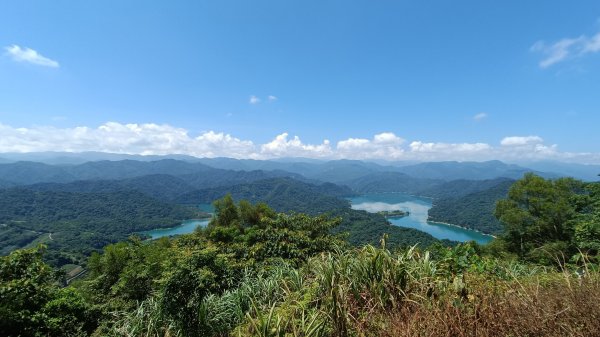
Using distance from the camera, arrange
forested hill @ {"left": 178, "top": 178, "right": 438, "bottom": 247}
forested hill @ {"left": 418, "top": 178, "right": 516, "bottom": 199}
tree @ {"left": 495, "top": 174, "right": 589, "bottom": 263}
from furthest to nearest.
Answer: forested hill @ {"left": 418, "top": 178, "right": 516, "bottom": 199} → forested hill @ {"left": 178, "top": 178, "right": 438, "bottom": 247} → tree @ {"left": 495, "top": 174, "right": 589, "bottom": 263}

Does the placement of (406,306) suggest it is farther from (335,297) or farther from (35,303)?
(35,303)

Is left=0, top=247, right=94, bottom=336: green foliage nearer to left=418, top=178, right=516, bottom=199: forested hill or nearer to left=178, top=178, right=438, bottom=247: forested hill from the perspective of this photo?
left=178, top=178, right=438, bottom=247: forested hill

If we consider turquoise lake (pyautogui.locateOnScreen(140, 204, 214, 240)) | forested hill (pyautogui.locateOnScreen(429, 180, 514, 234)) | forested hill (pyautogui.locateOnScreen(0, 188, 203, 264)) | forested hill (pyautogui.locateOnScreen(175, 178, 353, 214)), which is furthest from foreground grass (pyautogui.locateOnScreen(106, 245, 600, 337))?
forested hill (pyautogui.locateOnScreen(175, 178, 353, 214))

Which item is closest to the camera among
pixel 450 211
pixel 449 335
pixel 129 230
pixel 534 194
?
pixel 449 335

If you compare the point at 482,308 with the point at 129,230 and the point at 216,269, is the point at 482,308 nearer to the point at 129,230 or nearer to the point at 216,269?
the point at 216,269

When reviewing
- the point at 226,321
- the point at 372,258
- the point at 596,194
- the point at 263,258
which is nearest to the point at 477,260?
the point at 372,258

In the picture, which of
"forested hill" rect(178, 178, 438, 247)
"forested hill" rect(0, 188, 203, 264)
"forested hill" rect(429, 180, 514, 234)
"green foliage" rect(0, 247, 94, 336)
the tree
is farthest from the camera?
"forested hill" rect(178, 178, 438, 247)

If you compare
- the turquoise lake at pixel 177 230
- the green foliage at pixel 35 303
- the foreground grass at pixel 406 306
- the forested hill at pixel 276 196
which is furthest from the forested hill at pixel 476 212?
the green foliage at pixel 35 303
